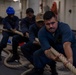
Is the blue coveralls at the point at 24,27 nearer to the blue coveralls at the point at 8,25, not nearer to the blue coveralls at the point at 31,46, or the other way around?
the blue coveralls at the point at 8,25

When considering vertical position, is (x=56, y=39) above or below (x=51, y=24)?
below

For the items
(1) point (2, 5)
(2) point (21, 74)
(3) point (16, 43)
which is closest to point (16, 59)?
(3) point (16, 43)

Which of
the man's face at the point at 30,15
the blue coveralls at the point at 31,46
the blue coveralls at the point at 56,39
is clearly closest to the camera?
the blue coveralls at the point at 56,39

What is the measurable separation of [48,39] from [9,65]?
1943mm

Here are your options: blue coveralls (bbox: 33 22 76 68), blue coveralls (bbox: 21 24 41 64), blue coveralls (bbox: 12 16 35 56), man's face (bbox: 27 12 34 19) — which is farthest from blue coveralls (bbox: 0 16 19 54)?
blue coveralls (bbox: 33 22 76 68)

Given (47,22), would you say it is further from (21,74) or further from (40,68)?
(21,74)

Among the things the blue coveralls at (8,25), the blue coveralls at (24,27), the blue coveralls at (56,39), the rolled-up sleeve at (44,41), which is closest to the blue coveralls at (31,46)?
the blue coveralls at (24,27)

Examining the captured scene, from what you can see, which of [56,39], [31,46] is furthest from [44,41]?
[31,46]

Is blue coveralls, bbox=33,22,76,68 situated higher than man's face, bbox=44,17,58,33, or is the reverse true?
man's face, bbox=44,17,58,33

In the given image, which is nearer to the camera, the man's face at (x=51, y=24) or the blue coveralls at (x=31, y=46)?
the man's face at (x=51, y=24)

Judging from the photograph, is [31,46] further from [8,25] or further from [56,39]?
[8,25]

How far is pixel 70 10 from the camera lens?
14750 millimetres

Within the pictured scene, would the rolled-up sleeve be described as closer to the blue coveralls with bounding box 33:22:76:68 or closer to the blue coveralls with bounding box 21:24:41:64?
the blue coveralls with bounding box 33:22:76:68

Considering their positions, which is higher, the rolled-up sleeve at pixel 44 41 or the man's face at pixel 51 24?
the man's face at pixel 51 24
